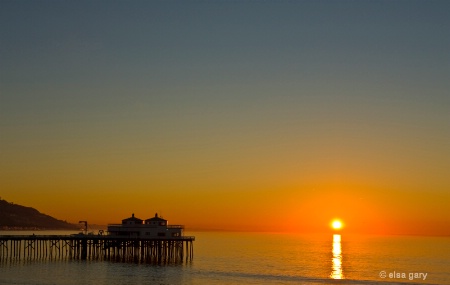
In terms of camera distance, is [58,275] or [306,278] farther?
[306,278]

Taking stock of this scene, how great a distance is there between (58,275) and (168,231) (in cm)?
2744

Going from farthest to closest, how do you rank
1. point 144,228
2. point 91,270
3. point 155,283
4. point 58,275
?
point 144,228 < point 91,270 < point 58,275 < point 155,283

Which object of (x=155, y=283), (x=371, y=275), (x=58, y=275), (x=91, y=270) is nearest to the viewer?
(x=155, y=283)

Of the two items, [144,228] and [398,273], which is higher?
[144,228]

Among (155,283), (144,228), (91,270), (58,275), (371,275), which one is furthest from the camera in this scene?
(144,228)

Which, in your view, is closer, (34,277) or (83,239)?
(34,277)

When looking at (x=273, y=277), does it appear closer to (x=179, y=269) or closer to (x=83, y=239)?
(x=179, y=269)

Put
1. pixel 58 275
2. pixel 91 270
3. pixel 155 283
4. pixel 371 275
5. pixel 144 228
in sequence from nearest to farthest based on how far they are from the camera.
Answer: pixel 155 283
pixel 58 275
pixel 91 270
pixel 371 275
pixel 144 228

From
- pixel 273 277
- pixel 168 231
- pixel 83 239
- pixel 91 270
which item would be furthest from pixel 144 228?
pixel 273 277

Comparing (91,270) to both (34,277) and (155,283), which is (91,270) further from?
(155,283)

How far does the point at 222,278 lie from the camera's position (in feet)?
264

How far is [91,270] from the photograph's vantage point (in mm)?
82875

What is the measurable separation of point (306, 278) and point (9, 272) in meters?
37.0

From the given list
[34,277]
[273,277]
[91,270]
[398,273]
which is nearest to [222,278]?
[273,277]
